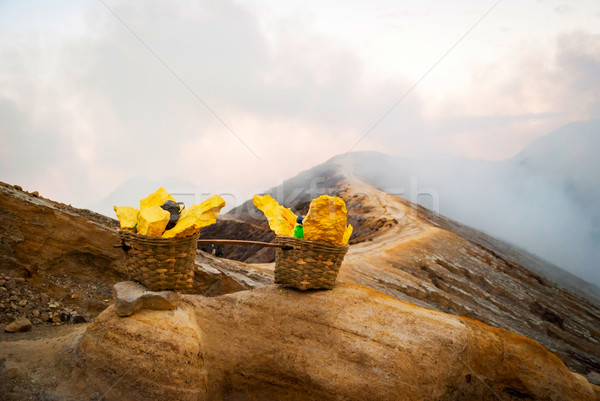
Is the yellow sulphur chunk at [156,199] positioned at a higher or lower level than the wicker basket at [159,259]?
higher

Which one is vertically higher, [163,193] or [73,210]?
[163,193]

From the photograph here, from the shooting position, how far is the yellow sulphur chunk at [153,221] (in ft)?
9.93

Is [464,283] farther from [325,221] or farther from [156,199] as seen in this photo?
[156,199]

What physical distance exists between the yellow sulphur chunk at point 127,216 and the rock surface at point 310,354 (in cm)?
73

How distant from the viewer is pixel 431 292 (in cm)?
1184

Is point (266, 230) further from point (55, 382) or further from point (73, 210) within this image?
point (55, 382)

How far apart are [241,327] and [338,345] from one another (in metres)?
0.93

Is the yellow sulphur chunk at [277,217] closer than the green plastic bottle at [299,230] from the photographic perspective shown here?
No

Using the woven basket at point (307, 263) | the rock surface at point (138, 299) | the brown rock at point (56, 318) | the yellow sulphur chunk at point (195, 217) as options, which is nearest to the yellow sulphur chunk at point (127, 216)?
the yellow sulphur chunk at point (195, 217)

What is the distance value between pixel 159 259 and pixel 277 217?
1.37 metres

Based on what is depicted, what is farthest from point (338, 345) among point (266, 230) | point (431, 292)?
point (266, 230)

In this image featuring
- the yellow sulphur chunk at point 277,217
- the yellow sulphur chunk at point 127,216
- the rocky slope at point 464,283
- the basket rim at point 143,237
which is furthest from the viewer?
the rocky slope at point 464,283

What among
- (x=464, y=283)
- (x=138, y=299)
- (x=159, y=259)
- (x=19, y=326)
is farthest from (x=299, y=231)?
(x=464, y=283)

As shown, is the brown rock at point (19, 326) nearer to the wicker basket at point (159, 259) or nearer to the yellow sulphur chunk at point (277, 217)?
the wicker basket at point (159, 259)
